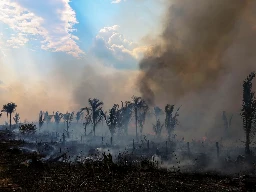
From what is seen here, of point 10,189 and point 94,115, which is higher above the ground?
point 94,115

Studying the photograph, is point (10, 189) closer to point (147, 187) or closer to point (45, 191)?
point (45, 191)

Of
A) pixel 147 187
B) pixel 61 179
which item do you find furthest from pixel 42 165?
pixel 147 187

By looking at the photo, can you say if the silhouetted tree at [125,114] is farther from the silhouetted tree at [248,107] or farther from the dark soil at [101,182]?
the dark soil at [101,182]

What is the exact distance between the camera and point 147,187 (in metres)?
17.8

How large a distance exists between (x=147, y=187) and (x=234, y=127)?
89523mm

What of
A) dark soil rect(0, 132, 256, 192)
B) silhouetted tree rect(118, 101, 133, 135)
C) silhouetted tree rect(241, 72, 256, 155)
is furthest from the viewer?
silhouetted tree rect(118, 101, 133, 135)

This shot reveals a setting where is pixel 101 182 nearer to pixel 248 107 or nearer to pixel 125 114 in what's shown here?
pixel 248 107

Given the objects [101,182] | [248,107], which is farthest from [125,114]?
[101,182]

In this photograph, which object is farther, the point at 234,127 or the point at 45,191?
the point at 234,127

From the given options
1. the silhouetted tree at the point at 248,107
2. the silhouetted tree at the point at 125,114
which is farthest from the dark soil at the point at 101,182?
the silhouetted tree at the point at 125,114

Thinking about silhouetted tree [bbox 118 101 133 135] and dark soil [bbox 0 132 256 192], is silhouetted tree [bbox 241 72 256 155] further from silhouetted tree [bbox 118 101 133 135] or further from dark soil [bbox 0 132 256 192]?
silhouetted tree [bbox 118 101 133 135]

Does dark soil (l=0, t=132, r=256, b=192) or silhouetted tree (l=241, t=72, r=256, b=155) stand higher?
silhouetted tree (l=241, t=72, r=256, b=155)

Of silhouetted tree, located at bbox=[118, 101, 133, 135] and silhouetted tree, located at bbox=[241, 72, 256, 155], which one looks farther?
silhouetted tree, located at bbox=[118, 101, 133, 135]

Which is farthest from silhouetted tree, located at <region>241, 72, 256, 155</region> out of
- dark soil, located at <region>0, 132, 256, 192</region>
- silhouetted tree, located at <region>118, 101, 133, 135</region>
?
silhouetted tree, located at <region>118, 101, 133, 135</region>
